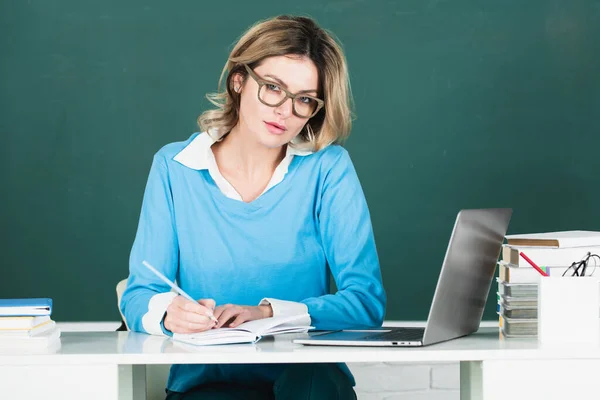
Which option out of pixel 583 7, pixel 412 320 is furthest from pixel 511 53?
pixel 412 320

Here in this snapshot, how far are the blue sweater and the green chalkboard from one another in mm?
845

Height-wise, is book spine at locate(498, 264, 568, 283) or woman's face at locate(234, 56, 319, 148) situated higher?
woman's face at locate(234, 56, 319, 148)

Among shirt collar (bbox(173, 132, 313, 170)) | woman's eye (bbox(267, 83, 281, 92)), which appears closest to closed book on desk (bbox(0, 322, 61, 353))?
shirt collar (bbox(173, 132, 313, 170))

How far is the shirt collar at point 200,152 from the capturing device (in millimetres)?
2041

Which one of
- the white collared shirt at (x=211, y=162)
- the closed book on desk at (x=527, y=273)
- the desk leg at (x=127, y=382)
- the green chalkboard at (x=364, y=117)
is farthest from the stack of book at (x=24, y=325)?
the green chalkboard at (x=364, y=117)

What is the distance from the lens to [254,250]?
2.02 m

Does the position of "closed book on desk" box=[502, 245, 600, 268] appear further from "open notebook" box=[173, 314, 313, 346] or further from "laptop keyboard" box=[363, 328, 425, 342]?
"open notebook" box=[173, 314, 313, 346]

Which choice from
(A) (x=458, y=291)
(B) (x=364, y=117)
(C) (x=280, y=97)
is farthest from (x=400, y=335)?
(B) (x=364, y=117)

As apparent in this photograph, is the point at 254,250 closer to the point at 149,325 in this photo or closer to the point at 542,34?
the point at 149,325

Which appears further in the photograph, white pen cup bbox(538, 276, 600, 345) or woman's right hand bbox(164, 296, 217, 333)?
woman's right hand bbox(164, 296, 217, 333)

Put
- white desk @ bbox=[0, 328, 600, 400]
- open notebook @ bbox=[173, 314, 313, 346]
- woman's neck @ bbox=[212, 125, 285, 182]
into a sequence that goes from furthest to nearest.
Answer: woman's neck @ bbox=[212, 125, 285, 182]
open notebook @ bbox=[173, 314, 313, 346]
white desk @ bbox=[0, 328, 600, 400]

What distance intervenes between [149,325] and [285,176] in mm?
594

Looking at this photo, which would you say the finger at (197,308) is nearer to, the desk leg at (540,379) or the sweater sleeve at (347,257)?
the sweater sleeve at (347,257)

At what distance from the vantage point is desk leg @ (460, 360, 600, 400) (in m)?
1.37
